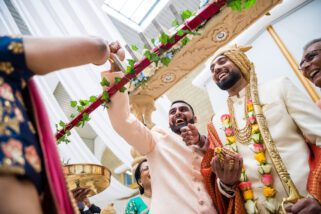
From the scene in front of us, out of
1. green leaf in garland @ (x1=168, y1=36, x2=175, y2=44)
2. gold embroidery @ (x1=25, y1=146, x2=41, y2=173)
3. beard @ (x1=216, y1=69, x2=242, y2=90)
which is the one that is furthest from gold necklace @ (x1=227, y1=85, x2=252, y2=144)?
gold embroidery @ (x1=25, y1=146, x2=41, y2=173)

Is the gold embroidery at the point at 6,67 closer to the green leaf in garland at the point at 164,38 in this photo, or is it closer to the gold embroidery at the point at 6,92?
the gold embroidery at the point at 6,92

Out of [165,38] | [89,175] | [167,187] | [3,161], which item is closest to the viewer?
[3,161]

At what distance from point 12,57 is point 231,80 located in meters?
1.56

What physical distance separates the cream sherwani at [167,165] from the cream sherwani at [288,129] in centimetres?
36

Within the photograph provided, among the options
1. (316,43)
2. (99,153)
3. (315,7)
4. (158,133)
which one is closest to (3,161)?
(158,133)

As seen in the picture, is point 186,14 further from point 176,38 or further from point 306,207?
point 306,207

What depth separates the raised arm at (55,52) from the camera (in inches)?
26.9

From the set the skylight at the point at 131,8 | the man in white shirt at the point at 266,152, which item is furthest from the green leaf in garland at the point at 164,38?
the skylight at the point at 131,8

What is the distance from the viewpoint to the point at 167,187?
5.43ft

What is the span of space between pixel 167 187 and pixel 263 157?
2.18 ft

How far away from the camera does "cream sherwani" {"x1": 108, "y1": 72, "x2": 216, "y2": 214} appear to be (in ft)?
5.13

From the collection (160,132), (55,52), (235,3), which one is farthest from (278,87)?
(55,52)

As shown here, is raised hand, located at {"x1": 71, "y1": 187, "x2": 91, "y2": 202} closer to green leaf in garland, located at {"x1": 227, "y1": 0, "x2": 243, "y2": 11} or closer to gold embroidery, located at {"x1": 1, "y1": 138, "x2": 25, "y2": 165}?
gold embroidery, located at {"x1": 1, "y1": 138, "x2": 25, "y2": 165}

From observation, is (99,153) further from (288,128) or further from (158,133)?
(288,128)
